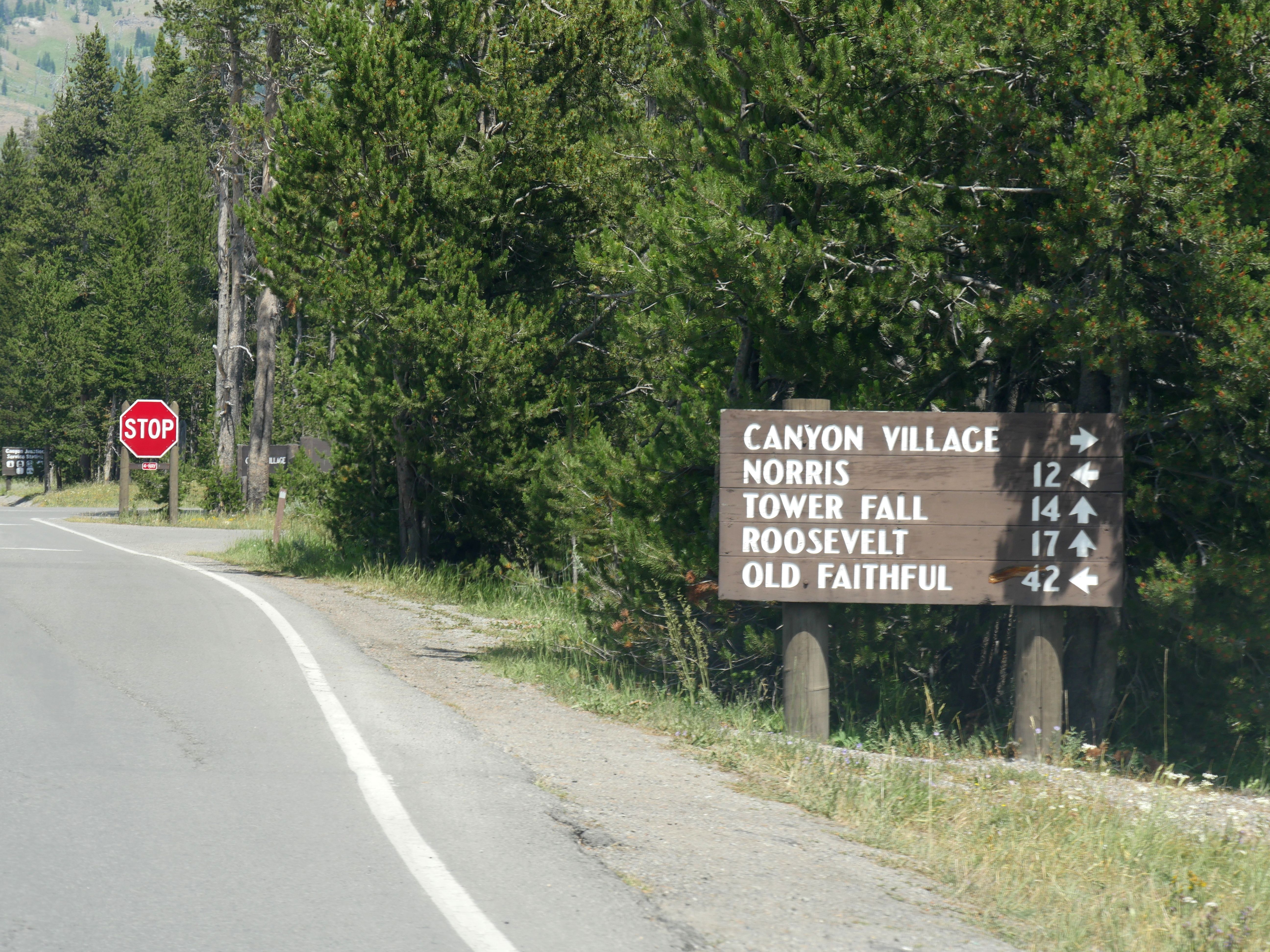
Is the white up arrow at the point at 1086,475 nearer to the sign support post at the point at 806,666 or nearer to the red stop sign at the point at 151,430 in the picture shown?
the sign support post at the point at 806,666

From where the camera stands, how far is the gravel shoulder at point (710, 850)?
462cm

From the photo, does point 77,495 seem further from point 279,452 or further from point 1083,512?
point 1083,512

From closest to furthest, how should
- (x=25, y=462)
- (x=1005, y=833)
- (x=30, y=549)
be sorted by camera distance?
(x=1005, y=833), (x=30, y=549), (x=25, y=462)

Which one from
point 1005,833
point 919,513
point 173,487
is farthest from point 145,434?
point 1005,833

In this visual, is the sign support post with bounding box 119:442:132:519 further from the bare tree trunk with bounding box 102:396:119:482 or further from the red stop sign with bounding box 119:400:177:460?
the bare tree trunk with bounding box 102:396:119:482

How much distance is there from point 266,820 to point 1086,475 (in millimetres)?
6045

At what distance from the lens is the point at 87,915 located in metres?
4.63

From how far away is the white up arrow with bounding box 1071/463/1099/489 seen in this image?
869cm

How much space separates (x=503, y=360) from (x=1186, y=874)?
11.7m

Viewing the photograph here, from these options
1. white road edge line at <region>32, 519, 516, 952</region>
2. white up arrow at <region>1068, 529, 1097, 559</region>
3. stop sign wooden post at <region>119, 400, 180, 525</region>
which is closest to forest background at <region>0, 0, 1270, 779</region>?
white up arrow at <region>1068, 529, 1097, 559</region>

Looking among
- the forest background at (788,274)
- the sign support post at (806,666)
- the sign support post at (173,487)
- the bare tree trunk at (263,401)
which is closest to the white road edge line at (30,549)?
the forest background at (788,274)

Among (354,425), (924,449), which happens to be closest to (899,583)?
(924,449)

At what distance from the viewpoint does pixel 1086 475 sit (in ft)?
28.6

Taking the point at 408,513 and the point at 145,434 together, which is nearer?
the point at 408,513
